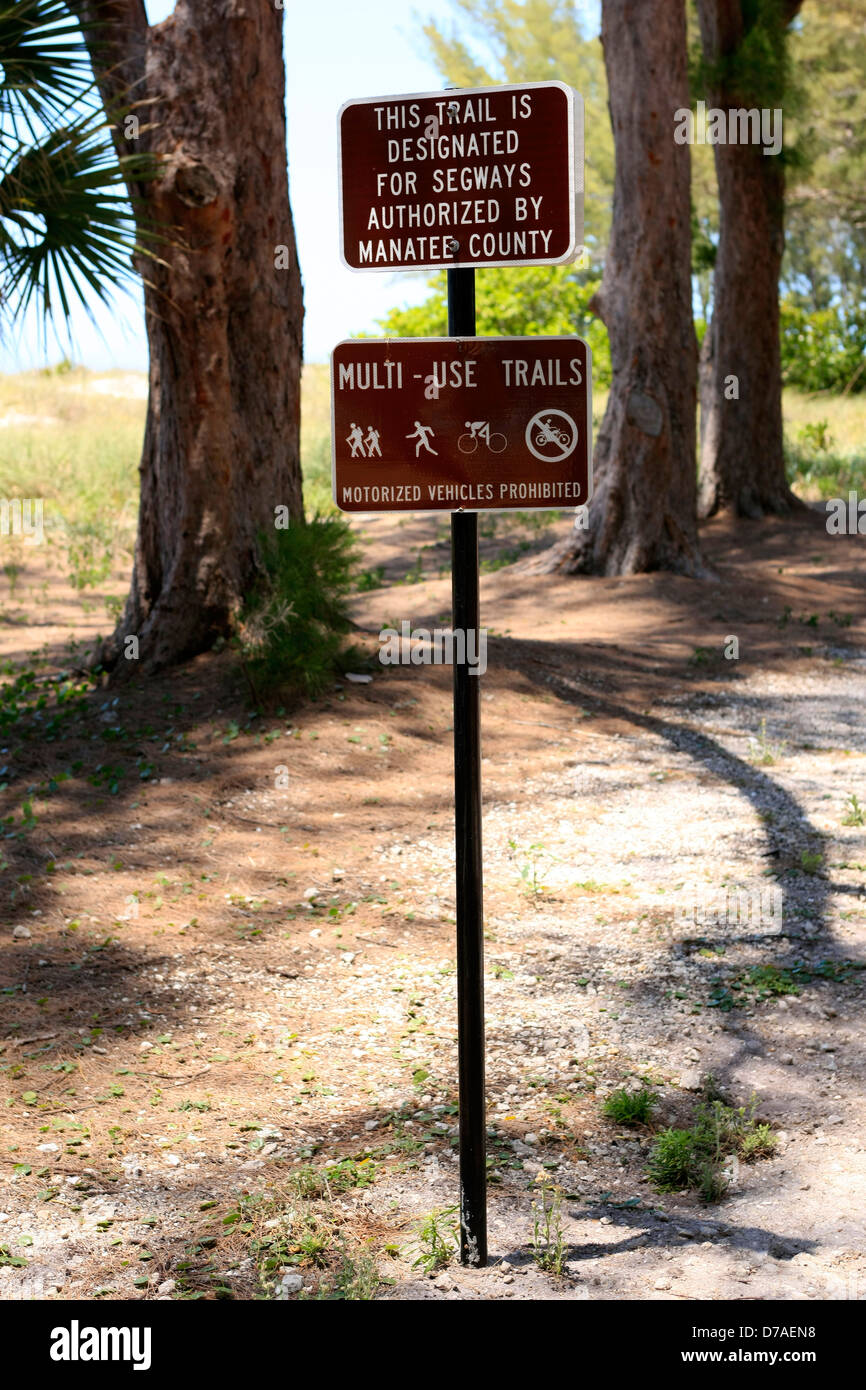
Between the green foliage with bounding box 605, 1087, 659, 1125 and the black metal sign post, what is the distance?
800mm

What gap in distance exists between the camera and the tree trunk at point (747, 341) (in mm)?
14320

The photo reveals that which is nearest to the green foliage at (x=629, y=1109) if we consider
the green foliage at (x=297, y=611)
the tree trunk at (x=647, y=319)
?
the green foliage at (x=297, y=611)

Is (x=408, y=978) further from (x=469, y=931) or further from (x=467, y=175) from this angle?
(x=467, y=175)

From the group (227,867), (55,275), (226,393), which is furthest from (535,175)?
(226,393)

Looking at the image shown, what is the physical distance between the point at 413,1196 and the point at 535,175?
2410 mm

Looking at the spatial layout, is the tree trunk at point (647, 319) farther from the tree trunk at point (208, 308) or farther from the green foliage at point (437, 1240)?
the green foliage at point (437, 1240)

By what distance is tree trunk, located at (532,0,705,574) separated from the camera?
10.8 metres

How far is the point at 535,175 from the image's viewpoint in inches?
104

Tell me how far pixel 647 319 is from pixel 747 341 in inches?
159

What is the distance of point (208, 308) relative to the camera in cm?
695

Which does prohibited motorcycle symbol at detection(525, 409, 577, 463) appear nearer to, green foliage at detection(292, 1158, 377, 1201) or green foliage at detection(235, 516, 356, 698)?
green foliage at detection(292, 1158, 377, 1201)

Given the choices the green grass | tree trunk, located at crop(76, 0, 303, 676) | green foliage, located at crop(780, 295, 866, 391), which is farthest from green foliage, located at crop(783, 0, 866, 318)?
tree trunk, located at crop(76, 0, 303, 676)

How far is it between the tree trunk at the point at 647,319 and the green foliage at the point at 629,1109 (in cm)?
813

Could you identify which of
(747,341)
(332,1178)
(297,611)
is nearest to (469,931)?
(332,1178)
